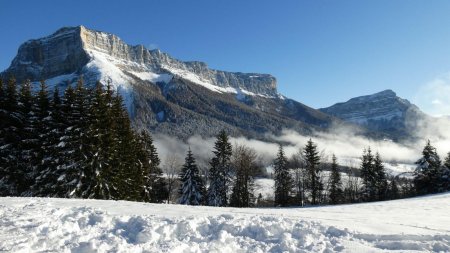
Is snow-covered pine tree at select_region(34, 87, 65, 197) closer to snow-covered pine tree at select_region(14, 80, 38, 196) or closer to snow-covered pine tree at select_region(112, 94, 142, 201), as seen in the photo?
snow-covered pine tree at select_region(14, 80, 38, 196)

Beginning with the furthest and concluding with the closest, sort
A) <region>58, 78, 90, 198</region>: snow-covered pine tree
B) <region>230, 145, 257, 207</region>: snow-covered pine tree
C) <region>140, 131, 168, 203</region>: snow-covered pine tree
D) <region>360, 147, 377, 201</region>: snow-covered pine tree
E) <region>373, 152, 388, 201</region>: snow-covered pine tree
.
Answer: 1. <region>360, 147, 377, 201</region>: snow-covered pine tree
2. <region>373, 152, 388, 201</region>: snow-covered pine tree
3. <region>230, 145, 257, 207</region>: snow-covered pine tree
4. <region>140, 131, 168, 203</region>: snow-covered pine tree
5. <region>58, 78, 90, 198</region>: snow-covered pine tree

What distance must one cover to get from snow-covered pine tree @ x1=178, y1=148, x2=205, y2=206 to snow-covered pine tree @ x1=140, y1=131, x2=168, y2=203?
11.9 feet

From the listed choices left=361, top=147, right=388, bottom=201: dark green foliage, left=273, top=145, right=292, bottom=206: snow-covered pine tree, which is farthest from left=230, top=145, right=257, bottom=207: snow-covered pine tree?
left=361, top=147, right=388, bottom=201: dark green foliage

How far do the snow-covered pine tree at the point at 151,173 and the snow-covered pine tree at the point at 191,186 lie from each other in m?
3.63

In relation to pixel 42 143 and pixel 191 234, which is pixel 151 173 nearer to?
pixel 42 143

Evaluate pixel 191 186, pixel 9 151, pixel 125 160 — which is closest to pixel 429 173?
pixel 191 186

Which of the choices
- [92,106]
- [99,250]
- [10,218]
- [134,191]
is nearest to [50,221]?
[10,218]

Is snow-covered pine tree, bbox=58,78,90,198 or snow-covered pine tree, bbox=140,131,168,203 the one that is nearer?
snow-covered pine tree, bbox=58,78,90,198

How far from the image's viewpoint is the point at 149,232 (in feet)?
40.0

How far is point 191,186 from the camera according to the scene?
2251 inches

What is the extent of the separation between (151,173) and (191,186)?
6.96 meters

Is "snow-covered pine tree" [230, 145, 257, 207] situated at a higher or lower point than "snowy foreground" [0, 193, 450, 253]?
higher

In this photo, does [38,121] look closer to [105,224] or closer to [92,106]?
[92,106]

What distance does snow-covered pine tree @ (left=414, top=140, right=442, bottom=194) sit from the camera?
59.1 meters
